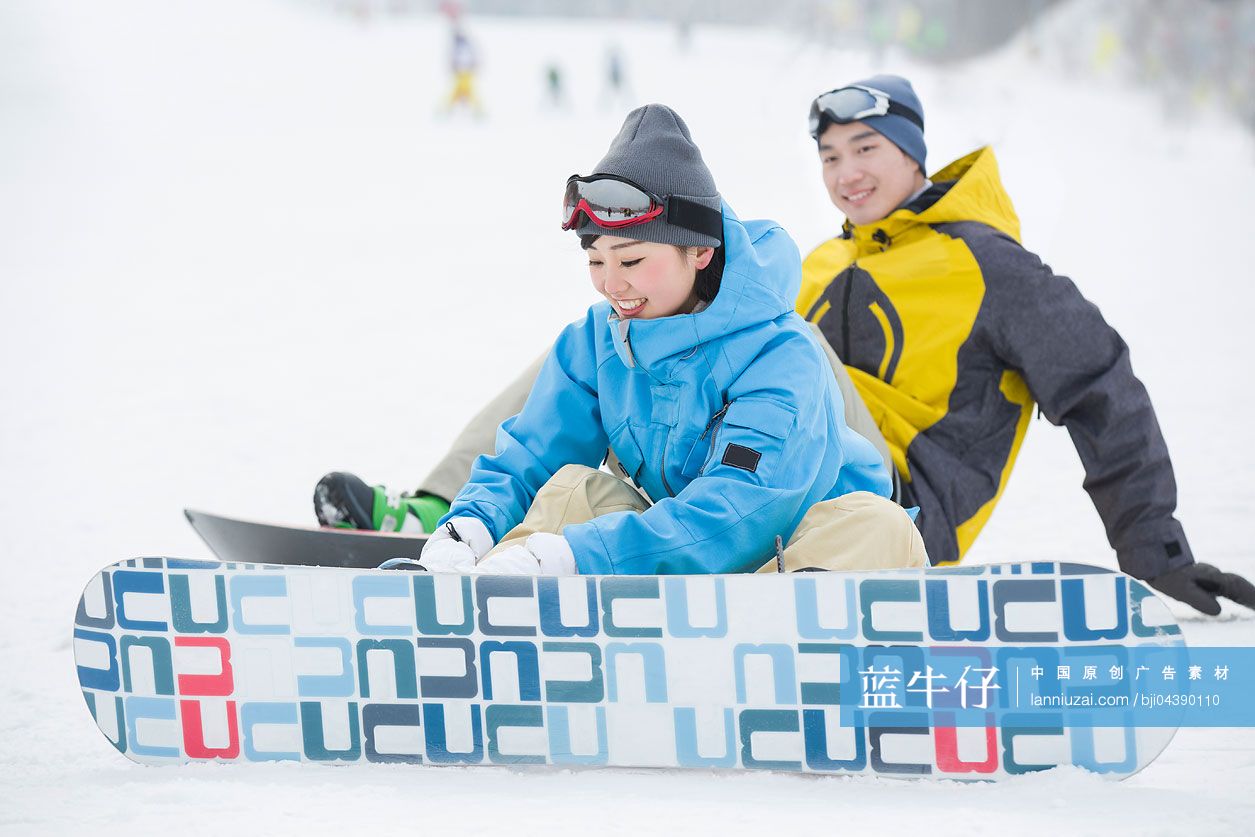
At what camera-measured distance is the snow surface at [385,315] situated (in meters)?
1.66

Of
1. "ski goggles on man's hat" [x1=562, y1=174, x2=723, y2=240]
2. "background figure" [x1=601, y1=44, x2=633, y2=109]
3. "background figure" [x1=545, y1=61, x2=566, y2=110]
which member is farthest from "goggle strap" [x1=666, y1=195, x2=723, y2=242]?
"background figure" [x1=601, y1=44, x2=633, y2=109]

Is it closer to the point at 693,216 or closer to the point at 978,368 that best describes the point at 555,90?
the point at 978,368

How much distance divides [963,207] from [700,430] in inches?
37.5

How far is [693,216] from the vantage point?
6.20 ft

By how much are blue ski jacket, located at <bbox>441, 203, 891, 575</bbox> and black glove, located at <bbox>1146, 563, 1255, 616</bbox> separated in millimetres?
679

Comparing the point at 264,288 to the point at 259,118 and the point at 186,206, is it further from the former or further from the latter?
the point at 259,118

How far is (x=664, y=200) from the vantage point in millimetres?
1874

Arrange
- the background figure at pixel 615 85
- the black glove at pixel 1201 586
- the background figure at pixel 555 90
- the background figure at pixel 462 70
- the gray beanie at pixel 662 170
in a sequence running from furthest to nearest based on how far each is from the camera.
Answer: the background figure at pixel 615 85
the background figure at pixel 555 90
the background figure at pixel 462 70
the black glove at pixel 1201 586
the gray beanie at pixel 662 170

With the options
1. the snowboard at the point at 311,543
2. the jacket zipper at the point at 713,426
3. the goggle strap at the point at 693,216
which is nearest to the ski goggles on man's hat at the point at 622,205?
the goggle strap at the point at 693,216

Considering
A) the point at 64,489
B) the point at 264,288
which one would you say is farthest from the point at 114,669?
the point at 264,288

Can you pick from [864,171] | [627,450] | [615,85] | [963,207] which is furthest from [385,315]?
[615,85]

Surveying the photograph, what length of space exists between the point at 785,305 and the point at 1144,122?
531 inches

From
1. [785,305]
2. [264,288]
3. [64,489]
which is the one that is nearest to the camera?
[785,305]

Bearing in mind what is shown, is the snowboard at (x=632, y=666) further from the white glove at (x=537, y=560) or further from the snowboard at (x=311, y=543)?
the snowboard at (x=311, y=543)
